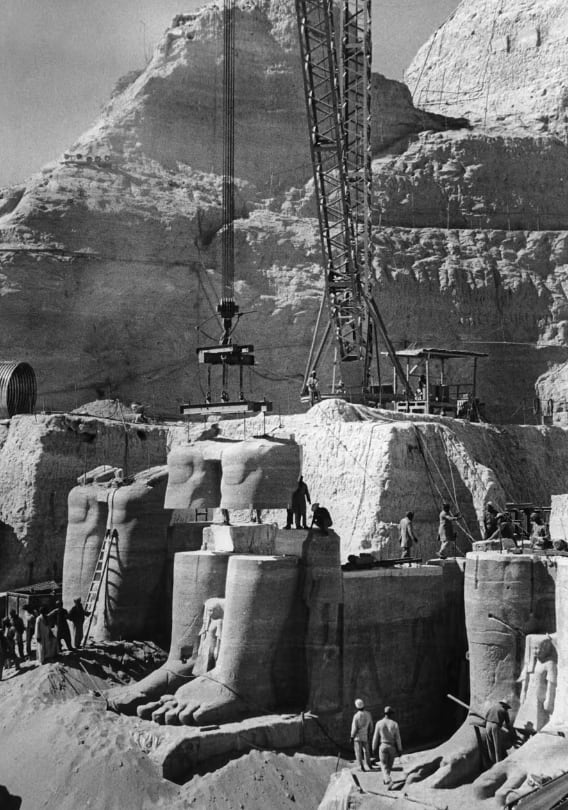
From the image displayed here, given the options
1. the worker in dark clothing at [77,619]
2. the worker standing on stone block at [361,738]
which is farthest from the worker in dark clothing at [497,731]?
the worker in dark clothing at [77,619]

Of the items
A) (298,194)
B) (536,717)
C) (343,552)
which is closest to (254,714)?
(536,717)

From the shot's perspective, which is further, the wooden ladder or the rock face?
the rock face

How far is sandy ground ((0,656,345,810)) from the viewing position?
18125mm

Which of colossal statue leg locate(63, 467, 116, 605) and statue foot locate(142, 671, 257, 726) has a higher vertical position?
colossal statue leg locate(63, 467, 116, 605)

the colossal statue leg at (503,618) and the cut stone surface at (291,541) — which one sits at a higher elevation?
the cut stone surface at (291,541)

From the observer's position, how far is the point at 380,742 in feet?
58.0

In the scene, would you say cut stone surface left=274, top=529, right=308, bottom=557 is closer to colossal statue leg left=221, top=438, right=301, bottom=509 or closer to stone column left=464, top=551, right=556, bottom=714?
colossal statue leg left=221, top=438, right=301, bottom=509

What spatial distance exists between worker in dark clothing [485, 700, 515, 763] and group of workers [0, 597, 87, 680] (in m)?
8.79

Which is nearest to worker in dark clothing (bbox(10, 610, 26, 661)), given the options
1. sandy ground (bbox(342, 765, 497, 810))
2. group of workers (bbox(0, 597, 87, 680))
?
group of workers (bbox(0, 597, 87, 680))

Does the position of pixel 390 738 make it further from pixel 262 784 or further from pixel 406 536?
pixel 406 536

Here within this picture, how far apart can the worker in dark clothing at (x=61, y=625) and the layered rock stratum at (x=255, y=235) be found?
1849 cm

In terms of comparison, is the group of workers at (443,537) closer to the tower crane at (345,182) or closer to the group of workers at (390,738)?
the group of workers at (390,738)

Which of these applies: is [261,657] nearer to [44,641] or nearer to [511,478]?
[44,641]

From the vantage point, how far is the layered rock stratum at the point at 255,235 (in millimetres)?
43406
